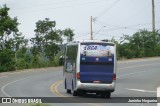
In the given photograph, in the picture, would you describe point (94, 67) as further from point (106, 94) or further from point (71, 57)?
point (71, 57)

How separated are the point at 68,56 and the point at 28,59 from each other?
127ft

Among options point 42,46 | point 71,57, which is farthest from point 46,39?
point 71,57

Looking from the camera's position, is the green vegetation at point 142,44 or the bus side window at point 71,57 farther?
the green vegetation at point 142,44

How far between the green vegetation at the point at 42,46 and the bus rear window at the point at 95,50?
32.6 meters

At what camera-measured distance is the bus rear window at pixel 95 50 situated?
30.9 m

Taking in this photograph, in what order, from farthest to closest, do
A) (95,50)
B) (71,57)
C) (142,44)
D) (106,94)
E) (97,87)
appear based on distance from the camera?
(142,44) < (71,57) < (106,94) < (95,50) < (97,87)

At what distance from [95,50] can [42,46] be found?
44.7 m

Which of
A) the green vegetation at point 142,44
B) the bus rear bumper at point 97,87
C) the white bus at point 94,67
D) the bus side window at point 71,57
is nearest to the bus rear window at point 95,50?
the white bus at point 94,67

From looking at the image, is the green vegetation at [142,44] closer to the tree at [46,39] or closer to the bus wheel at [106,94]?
the tree at [46,39]

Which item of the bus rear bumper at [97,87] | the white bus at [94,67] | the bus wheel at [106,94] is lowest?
the bus wheel at [106,94]

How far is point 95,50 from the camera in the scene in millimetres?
30953

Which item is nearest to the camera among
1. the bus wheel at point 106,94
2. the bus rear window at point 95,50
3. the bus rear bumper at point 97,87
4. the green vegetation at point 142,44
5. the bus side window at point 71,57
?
the bus rear bumper at point 97,87

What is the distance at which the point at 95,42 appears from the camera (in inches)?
1225

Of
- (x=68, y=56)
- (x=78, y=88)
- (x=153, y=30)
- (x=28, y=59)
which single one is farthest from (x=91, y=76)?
(x=153, y=30)
